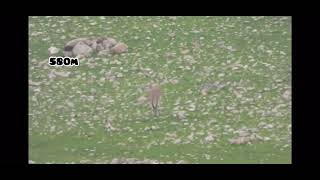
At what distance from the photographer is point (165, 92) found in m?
30.5

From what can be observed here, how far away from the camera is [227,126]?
27703mm

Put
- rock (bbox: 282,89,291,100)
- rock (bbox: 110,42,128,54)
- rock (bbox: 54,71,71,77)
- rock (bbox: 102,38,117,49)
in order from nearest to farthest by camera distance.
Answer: rock (bbox: 282,89,291,100)
rock (bbox: 54,71,71,77)
rock (bbox: 110,42,128,54)
rock (bbox: 102,38,117,49)

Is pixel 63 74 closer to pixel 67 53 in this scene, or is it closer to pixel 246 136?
pixel 67 53

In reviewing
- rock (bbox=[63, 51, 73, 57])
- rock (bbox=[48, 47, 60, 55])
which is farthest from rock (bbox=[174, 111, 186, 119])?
rock (bbox=[48, 47, 60, 55])

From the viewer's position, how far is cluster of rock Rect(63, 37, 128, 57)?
33750 mm

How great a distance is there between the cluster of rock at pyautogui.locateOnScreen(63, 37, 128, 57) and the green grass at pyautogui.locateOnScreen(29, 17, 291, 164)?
388 mm

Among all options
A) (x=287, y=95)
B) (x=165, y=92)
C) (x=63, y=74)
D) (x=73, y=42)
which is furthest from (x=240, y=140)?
(x=73, y=42)

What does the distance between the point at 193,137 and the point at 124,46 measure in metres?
7.88

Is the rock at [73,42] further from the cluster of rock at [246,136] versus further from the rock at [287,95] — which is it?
the cluster of rock at [246,136]

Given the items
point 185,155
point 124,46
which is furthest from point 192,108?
point 124,46

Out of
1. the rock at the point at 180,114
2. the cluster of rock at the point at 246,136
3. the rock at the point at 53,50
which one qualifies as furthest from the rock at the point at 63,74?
the cluster of rock at the point at 246,136

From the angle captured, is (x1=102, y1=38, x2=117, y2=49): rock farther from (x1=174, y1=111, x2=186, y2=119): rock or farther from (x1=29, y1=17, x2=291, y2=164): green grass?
(x1=174, y1=111, x2=186, y2=119): rock

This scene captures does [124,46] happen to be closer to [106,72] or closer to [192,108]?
[106,72]

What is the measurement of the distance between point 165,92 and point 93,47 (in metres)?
4.80
